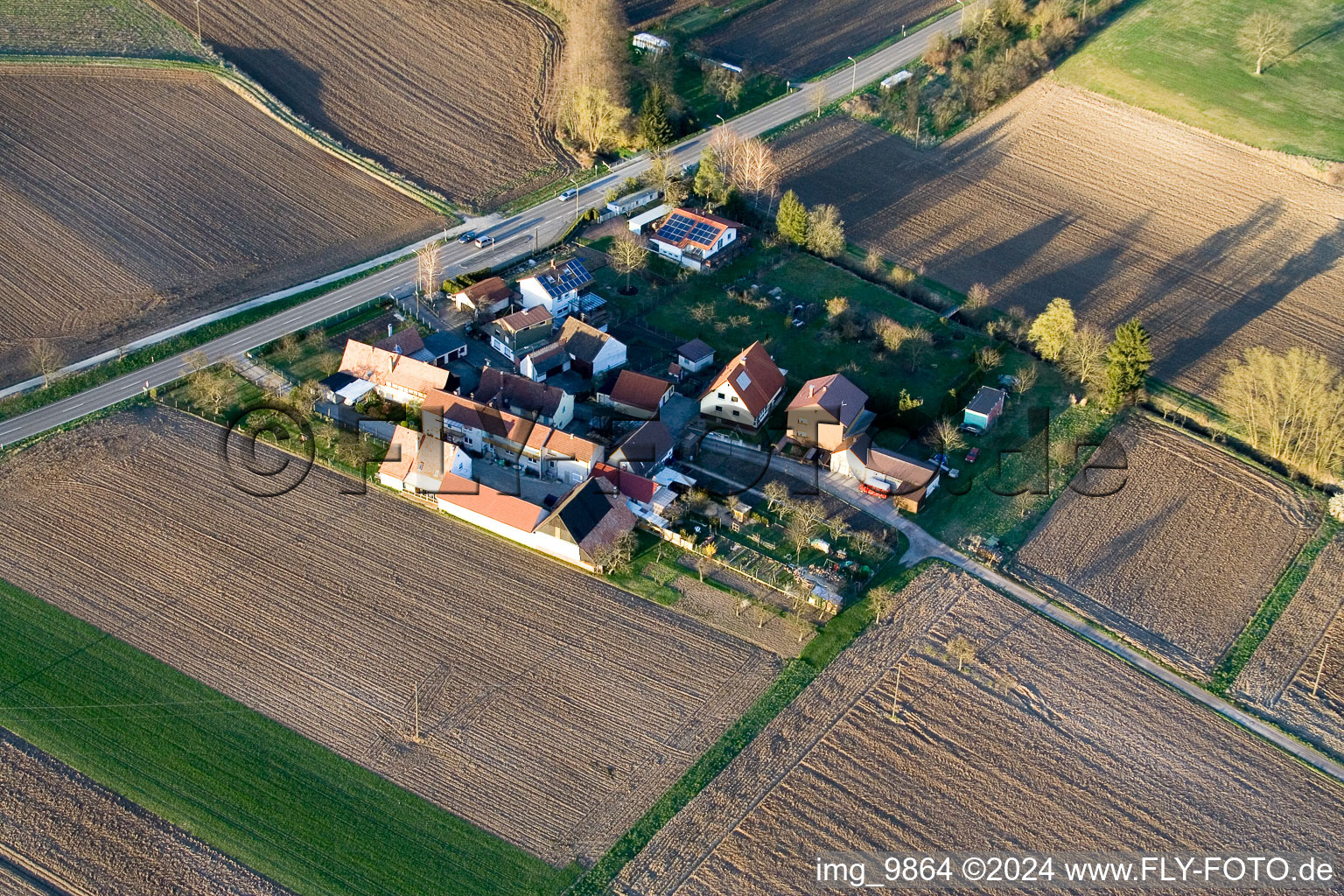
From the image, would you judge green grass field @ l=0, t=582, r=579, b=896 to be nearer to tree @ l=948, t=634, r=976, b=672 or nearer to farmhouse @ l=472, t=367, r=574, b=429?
tree @ l=948, t=634, r=976, b=672

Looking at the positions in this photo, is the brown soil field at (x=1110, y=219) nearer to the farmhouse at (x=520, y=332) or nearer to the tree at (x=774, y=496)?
the farmhouse at (x=520, y=332)

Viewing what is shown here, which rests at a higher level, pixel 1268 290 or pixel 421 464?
pixel 1268 290

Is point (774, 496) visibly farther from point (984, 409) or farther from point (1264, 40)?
point (1264, 40)

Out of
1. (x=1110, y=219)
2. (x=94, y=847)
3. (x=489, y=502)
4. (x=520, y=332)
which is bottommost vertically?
(x=94, y=847)

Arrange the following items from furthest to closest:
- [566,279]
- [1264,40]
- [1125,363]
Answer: [1264,40] < [566,279] < [1125,363]

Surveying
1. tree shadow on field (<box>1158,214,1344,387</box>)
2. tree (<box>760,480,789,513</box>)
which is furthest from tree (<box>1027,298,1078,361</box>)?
tree (<box>760,480,789,513</box>)

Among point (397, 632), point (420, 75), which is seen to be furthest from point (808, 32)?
point (397, 632)

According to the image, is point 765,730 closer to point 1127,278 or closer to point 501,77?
point 1127,278
